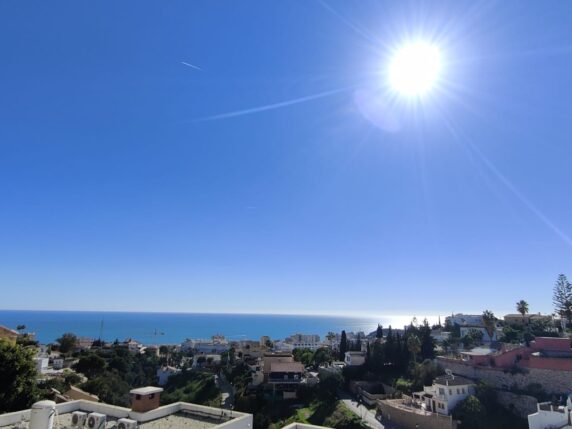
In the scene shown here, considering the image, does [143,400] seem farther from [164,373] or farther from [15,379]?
[164,373]

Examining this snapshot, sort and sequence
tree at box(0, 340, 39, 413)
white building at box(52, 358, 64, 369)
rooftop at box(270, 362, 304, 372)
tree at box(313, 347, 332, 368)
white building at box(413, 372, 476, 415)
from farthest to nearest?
tree at box(313, 347, 332, 368) < white building at box(52, 358, 64, 369) < rooftop at box(270, 362, 304, 372) < white building at box(413, 372, 476, 415) < tree at box(0, 340, 39, 413)

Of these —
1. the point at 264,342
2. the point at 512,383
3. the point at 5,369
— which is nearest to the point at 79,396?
the point at 5,369

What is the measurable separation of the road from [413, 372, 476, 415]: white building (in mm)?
3777

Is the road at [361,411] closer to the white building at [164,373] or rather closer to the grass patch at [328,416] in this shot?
the grass patch at [328,416]

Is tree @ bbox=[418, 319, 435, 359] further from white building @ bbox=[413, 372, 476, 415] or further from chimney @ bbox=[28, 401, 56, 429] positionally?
chimney @ bbox=[28, 401, 56, 429]

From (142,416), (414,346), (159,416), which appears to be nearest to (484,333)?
(414,346)

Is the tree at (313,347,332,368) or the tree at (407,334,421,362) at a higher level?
the tree at (407,334,421,362)

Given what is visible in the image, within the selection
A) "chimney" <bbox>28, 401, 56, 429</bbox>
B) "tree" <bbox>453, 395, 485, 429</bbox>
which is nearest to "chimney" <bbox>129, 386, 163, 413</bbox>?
"chimney" <bbox>28, 401, 56, 429</bbox>

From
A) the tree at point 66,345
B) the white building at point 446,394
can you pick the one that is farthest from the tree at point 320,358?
the tree at point 66,345

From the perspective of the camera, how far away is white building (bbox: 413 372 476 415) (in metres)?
25.5

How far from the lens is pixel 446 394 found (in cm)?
2569

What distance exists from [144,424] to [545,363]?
27.7 meters

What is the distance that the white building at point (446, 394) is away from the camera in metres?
25.5

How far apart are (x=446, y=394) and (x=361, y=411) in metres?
6.19
